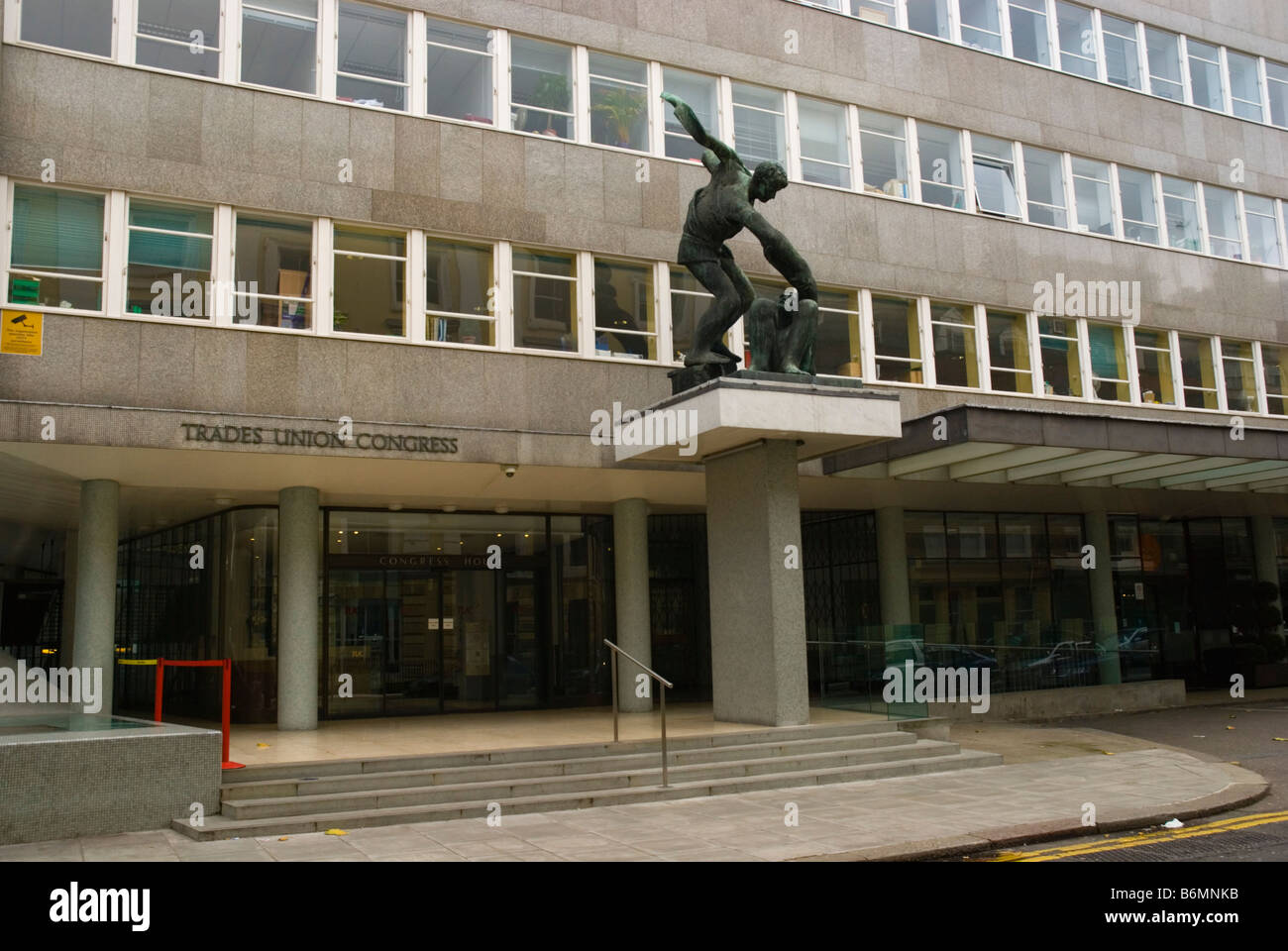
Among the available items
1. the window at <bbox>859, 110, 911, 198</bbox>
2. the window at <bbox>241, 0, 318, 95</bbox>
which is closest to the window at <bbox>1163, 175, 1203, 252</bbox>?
the window at <bbox>859, 110, 911, 198</bbox>

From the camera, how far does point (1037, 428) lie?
1501 centimetres

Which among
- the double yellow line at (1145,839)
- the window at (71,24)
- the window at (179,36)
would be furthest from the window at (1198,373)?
the window at (71,24)

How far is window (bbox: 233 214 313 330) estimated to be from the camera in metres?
14.5

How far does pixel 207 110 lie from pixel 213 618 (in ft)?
26.2

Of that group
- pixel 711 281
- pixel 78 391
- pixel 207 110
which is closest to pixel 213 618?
pixel 78 391

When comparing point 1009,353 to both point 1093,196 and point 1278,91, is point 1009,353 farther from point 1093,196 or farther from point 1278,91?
point 1278,91

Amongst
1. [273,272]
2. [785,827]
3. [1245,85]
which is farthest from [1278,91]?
[785,827]

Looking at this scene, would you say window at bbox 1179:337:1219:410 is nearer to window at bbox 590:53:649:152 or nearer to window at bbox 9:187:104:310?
window at bbox 590:53:649:152

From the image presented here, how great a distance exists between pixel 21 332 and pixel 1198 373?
20.3m

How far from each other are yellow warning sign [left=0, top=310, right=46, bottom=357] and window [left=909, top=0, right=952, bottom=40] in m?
15.0

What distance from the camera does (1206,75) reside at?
24.6 m
